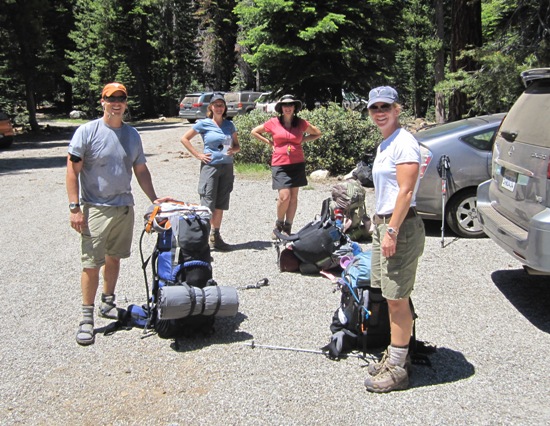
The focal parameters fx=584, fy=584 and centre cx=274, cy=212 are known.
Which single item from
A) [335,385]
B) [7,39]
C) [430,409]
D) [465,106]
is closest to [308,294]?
[335,385]

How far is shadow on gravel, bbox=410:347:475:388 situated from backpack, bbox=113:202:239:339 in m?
1.48

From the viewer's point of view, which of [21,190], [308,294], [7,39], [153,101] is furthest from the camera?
[153,101]

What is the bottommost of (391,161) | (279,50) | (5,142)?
(5,142)

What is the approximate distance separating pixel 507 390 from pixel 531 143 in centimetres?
225

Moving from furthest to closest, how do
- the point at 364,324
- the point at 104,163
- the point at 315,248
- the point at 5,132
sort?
1. the point at 5,132
2. the point at 315,248
3. the point at 104,163
4. the point at 364,324

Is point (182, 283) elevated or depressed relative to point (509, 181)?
depressed

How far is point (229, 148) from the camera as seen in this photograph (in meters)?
7.09

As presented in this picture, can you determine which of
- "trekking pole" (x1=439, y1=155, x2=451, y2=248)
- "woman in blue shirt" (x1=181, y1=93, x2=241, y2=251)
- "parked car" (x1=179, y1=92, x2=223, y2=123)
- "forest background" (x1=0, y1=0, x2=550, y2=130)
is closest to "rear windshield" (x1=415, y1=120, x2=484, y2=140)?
"trekking pole" (x1=439, y1=155, x2=451, y2=248)

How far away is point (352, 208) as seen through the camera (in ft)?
24.9

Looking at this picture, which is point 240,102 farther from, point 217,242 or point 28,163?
point 217,242

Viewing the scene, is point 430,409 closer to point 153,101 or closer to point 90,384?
point 90,384

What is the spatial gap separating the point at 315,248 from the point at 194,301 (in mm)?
2013

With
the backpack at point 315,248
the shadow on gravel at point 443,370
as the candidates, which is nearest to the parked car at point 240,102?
the backpack at point 315,248

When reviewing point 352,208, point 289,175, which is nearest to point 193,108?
point 352,208
